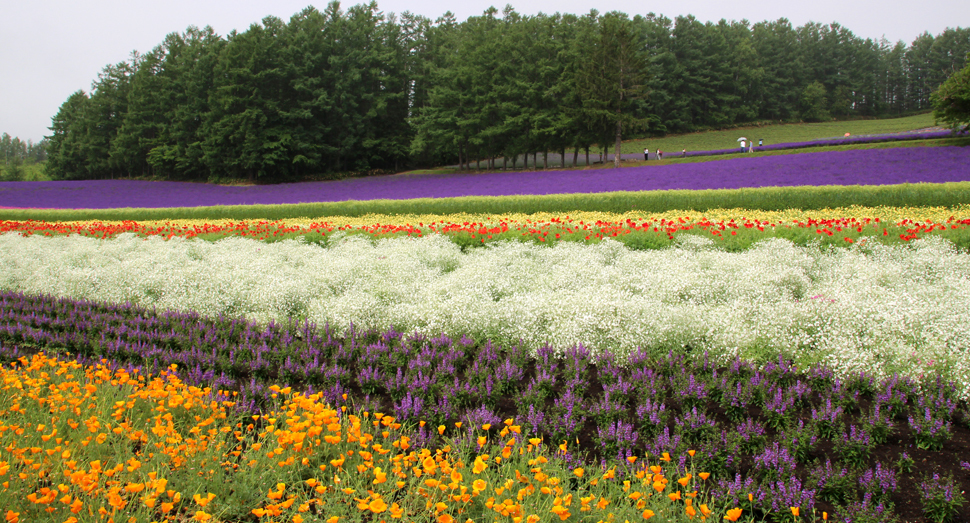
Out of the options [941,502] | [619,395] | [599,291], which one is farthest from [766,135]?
[941,502]

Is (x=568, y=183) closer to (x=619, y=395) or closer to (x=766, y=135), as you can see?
(x=619, y=395)

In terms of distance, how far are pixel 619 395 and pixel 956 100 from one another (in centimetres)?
3273

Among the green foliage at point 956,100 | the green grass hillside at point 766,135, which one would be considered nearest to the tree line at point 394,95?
the green grass hillside at point 766,135

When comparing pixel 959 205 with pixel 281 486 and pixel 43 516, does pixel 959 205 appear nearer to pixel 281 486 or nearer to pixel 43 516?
pixel 281 486

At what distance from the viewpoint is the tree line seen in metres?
37.9

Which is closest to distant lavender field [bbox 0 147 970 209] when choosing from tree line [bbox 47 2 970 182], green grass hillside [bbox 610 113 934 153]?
tree line [bbox 47 2 970 182]

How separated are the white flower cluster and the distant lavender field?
1361 centimetres

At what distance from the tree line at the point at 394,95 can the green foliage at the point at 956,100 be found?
1608 centimetres

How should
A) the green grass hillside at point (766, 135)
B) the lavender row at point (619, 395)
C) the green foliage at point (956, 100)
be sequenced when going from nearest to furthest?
1. the lavender row at point (619, 395)
2. the green foliage at point (956, 100)
3. the green grass hillside at point (766, 135)

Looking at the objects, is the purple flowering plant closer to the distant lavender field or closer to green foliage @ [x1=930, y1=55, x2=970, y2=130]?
the distant lavender field

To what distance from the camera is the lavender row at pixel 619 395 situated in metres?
3.08

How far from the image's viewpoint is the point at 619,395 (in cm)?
392

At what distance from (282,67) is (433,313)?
4335 cm

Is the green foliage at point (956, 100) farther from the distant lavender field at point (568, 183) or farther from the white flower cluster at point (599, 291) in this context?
the white flower cluster at point (599, 291)
